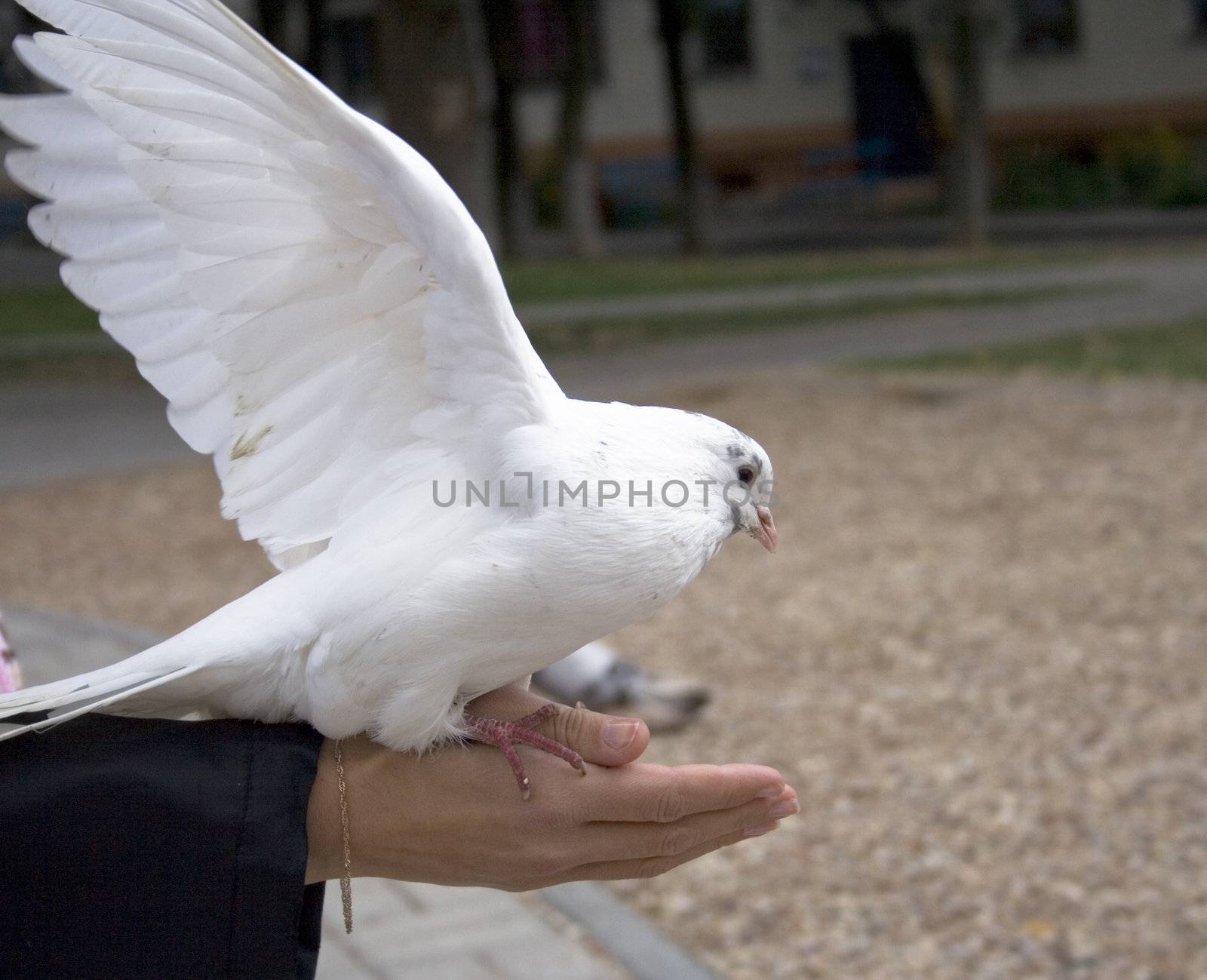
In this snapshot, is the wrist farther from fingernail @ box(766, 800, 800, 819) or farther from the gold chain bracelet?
fingernail @ box(766, 800, 800, 819)

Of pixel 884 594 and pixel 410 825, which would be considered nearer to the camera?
pixel 410 825

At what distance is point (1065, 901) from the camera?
12.0 ft

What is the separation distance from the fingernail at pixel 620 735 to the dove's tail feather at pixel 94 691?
55cm

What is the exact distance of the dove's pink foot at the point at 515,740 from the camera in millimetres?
1893

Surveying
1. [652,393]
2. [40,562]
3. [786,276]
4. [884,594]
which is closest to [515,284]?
[786,276]

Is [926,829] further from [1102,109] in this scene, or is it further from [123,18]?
[1102,109]

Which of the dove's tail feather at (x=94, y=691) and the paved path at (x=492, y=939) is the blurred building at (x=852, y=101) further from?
the dove's tail feather at (x=94, y=691)

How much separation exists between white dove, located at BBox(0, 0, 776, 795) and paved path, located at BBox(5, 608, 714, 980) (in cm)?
169

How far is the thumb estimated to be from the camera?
1.91 m

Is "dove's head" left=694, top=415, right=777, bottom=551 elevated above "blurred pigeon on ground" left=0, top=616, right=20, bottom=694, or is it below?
above

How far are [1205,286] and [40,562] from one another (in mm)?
11888

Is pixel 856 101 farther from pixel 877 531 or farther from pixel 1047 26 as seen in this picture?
pixel 877 531

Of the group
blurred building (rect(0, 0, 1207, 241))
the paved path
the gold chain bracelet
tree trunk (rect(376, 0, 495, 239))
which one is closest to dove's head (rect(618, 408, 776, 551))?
the gold chain bracelet

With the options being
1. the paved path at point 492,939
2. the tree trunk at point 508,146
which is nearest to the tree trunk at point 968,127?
the tree trunk at point 508,146
